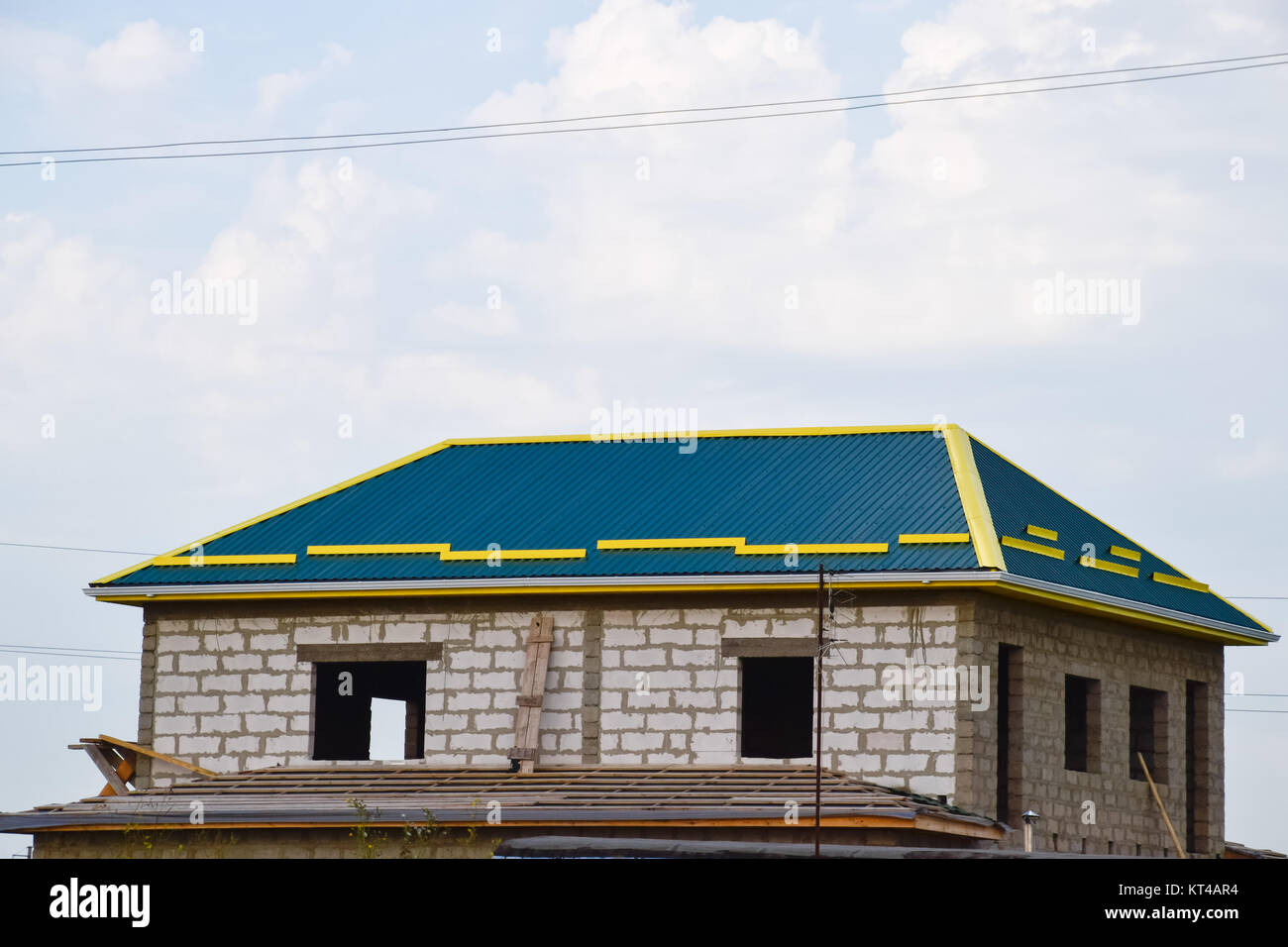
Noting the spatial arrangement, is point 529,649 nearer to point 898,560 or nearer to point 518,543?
point 518,543

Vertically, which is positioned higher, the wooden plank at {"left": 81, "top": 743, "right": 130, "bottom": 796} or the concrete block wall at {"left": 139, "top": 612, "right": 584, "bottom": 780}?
the concrete block wall at {"left": 139, "top": 612, "right": 584, "bottom": 780}

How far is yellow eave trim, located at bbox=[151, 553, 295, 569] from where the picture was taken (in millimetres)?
32931

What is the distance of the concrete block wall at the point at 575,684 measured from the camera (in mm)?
28859

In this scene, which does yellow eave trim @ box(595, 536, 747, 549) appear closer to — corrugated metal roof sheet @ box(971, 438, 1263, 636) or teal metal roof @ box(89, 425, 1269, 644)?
teal metal roof @ box(89, 425, 1269, 644)

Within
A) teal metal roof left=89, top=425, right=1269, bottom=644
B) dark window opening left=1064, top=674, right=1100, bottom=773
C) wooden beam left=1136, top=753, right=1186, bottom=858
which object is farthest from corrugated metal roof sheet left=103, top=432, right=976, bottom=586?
wooden beam left=1136, top=753, right=1186, bottom=858

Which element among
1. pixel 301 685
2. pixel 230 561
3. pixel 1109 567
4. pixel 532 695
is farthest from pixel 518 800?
pixel 1109 567

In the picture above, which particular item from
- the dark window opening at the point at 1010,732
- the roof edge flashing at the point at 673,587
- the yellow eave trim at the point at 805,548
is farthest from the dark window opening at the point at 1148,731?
the yellow eave trim at the point at 805,548

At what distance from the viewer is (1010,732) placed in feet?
98.2

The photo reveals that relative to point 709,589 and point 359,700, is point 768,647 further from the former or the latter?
point 359,700

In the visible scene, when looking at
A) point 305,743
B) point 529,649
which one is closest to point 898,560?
point 529,649

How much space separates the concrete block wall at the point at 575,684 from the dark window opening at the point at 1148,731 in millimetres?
6314

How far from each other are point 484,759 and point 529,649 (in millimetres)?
1841

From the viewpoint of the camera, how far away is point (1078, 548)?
32.8 metres

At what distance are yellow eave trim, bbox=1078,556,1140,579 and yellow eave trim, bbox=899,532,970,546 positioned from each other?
11.5ft
